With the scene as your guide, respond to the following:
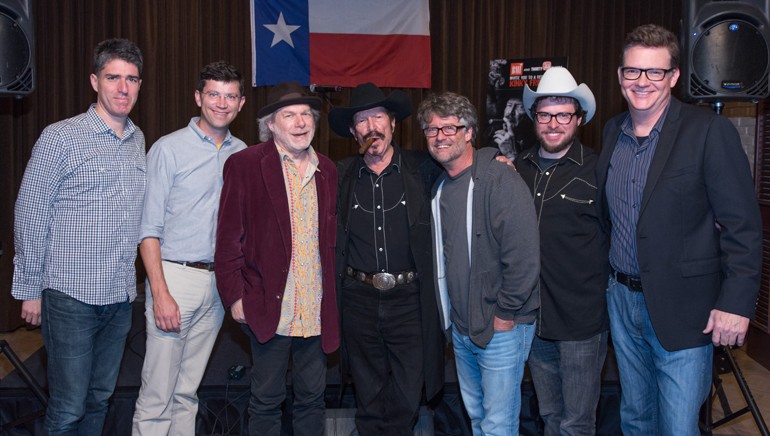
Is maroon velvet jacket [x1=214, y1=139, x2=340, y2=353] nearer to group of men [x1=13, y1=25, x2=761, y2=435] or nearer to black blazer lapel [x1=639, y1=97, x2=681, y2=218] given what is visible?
group of men [x1=13, y1=25, x2=761, y2=435]

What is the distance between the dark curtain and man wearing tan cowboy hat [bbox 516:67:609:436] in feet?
9.56

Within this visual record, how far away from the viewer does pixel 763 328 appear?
4.54 metres

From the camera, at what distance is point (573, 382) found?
254cm

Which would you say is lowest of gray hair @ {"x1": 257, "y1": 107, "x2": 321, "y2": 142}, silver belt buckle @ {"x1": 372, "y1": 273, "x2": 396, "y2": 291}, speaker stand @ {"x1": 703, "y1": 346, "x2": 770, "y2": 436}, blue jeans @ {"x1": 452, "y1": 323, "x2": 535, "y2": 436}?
speaker stand @ {"x1": 703, "y1": 346, "x2": 770, "y2": 436}

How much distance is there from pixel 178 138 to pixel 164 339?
79cm

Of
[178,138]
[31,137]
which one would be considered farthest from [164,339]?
[31,137]

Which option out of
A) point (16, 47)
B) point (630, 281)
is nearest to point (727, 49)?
point (630, 281)

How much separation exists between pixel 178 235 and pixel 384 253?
2.67ft

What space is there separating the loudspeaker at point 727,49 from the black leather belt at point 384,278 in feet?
4.76

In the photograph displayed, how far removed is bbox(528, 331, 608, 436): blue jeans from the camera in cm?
254

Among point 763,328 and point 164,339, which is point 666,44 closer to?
point 164,339

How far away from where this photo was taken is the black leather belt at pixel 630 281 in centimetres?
230

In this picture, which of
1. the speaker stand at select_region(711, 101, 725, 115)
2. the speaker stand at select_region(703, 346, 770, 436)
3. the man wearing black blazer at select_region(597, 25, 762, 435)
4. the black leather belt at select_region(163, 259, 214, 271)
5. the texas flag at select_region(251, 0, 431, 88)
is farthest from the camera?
the texas flag at select_region(251, 0, 431, 88)

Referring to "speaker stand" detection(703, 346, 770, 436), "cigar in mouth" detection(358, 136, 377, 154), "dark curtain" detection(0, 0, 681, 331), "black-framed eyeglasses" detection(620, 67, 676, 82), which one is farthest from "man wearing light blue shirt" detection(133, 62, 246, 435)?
"dark curtain" detection(0, 0, 681, 331)
